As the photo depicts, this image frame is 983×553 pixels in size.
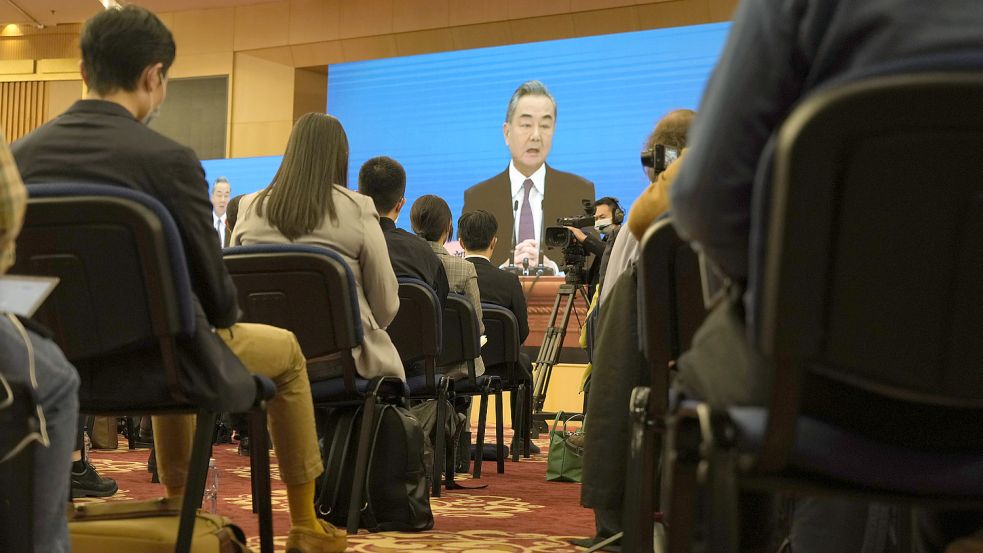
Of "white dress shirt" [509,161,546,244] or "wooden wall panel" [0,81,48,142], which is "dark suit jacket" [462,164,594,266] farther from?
"wooden wall panel" [0,81,48,142]

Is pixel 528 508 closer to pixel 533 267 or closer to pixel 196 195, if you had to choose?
pixel 196 195

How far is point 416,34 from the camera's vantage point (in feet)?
35.6

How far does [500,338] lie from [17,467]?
12.4 ft

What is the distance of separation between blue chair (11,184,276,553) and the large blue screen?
774 cm

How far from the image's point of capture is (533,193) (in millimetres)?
9852

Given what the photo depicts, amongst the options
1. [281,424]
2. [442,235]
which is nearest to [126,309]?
[281,424]

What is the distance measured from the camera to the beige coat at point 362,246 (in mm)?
2951

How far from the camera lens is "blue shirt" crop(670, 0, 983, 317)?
1.01 metres

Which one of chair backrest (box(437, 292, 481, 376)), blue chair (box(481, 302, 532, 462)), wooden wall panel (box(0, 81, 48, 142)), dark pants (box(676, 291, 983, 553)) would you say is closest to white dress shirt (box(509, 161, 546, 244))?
blue chair (box(481, 302, 532, 462))

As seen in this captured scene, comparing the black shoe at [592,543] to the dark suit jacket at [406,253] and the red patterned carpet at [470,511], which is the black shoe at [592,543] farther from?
the dark suit jacket at [406,253]

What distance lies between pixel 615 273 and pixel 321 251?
30.7 inches

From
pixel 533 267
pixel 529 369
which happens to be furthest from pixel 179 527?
pixel 533 267

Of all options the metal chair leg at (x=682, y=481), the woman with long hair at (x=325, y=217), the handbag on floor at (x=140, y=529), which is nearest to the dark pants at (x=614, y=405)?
the handbag on floor at (x=140, y=529)

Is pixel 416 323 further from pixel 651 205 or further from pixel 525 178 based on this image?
pixel 525 178
